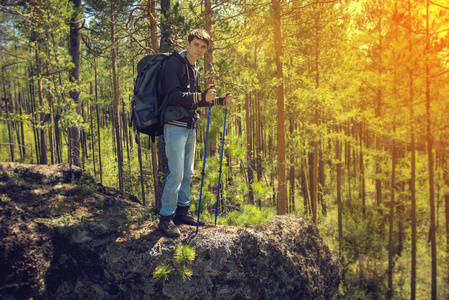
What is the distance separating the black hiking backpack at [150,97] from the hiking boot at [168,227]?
1111 mm

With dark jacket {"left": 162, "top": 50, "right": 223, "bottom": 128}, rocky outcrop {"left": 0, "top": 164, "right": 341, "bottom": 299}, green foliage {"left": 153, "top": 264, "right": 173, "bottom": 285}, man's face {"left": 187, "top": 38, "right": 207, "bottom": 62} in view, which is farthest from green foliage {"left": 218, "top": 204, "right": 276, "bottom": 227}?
man's face {"left": 187, "top": 38, "right": 207, "bottom": 62}

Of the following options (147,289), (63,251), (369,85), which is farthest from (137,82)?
(369,85)

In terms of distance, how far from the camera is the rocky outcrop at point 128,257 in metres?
2.72

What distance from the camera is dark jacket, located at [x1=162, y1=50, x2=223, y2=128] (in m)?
2.89

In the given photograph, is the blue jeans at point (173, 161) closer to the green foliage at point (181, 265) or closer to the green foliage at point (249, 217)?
the green foliage at point (181, 265)

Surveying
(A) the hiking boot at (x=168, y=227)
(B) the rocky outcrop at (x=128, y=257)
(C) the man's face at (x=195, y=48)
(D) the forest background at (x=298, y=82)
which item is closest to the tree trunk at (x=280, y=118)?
(D) the forest background at (x=298, y=82)

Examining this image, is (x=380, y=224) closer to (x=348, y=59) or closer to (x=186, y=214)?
(x=348, y=59)

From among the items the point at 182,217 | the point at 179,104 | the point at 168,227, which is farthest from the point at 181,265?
the point at 179,104

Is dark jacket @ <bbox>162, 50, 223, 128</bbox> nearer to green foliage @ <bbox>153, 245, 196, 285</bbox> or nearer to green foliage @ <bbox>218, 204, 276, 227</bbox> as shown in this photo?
green foliage @ <bbox>153, 245, 196, 285</bbox>

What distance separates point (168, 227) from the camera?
10.4 ft

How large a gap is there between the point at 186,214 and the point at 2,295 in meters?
1.99

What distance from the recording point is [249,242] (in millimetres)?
3254

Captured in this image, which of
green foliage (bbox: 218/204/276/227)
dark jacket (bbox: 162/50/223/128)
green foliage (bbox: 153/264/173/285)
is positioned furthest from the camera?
green foliage (bbox: 218/204/276/227)

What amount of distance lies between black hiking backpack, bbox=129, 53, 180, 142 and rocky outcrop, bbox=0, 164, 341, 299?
1357mm
